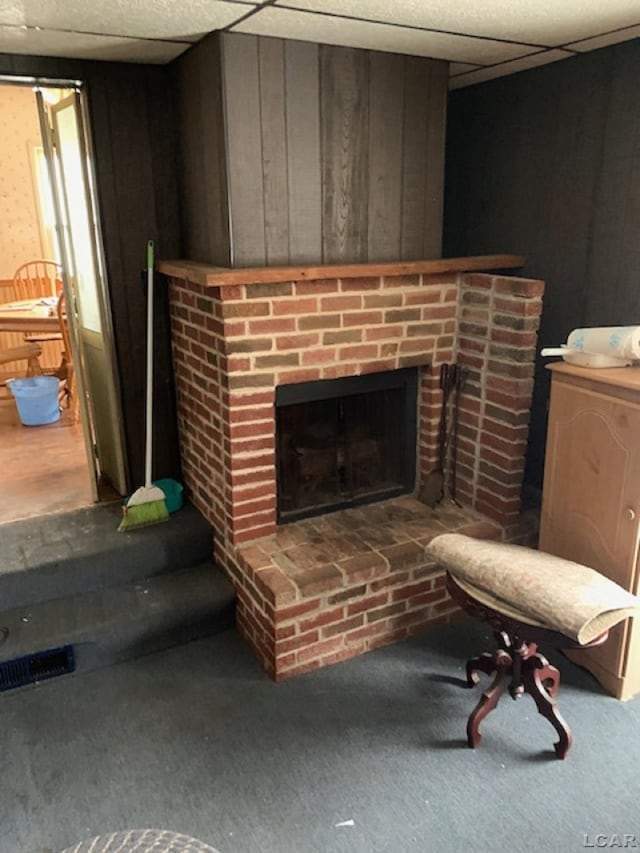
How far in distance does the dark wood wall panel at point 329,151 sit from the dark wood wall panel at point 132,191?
1.94ft

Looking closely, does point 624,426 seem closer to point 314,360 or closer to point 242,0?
point 314,360

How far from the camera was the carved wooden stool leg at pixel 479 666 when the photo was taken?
2.19 metres

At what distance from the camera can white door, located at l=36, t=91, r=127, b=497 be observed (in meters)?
2.65

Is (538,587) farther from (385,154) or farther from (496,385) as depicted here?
(385,154)

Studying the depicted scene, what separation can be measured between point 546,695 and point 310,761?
0.76 meters

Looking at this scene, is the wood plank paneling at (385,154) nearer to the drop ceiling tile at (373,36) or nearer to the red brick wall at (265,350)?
the drop ceiling tile at (373,36)

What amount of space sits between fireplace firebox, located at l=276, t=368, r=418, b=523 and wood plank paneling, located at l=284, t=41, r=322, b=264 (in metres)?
0.57

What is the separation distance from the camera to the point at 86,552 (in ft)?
8.45

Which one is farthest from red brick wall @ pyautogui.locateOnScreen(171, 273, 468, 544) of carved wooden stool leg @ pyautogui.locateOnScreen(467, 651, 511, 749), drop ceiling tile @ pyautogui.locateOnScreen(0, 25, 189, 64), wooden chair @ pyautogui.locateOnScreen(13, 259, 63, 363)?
wooden chair @ pyautogui.locateOnScreen(13, 259, 63, 363)

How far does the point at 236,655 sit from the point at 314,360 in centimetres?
117

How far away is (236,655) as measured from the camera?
2.47 m

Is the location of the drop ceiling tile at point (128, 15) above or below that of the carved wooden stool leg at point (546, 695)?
above

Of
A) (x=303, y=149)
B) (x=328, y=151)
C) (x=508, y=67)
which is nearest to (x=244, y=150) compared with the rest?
(x=303, y=149)

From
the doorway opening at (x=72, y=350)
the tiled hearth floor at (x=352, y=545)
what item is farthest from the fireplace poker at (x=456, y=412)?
the doorway opening at (x=72, y=350)
